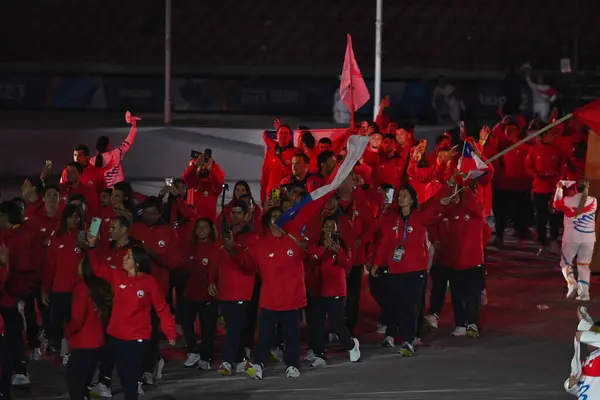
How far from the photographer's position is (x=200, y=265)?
11.8 m

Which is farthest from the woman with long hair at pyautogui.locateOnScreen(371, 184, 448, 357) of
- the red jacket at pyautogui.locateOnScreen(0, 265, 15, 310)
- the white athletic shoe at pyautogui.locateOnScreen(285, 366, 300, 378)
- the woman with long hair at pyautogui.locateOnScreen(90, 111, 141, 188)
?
the woman with long hair at pyautogui.locateOnScreen(90, 111, 141, 188)

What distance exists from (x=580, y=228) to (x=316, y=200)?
501 centimetres

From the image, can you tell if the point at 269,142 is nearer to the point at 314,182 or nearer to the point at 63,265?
the point at 314,182

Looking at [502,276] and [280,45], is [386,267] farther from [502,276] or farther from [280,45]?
[280,45]

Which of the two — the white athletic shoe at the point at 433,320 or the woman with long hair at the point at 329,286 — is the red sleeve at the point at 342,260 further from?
the white athletic shoe at the point at 433,320

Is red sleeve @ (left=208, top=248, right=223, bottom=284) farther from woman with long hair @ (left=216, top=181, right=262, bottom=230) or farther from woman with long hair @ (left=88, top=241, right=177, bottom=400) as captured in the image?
woman with long hair @ (left=88, top=241, right=177, bottom=400)

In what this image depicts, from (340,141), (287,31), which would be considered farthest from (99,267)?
(287,31)

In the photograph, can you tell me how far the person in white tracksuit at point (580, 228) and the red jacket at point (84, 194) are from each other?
5.37 metres

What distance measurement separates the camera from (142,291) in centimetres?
991

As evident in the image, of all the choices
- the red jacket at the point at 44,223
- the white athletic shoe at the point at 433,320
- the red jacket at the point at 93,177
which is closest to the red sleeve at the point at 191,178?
the red jacket at the point at 93,177

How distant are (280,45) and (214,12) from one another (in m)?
2.49

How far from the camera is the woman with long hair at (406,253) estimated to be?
40.5ft

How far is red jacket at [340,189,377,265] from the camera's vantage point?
42.1 feet

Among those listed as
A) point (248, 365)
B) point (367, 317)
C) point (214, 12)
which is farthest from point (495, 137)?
point (214, 12)
